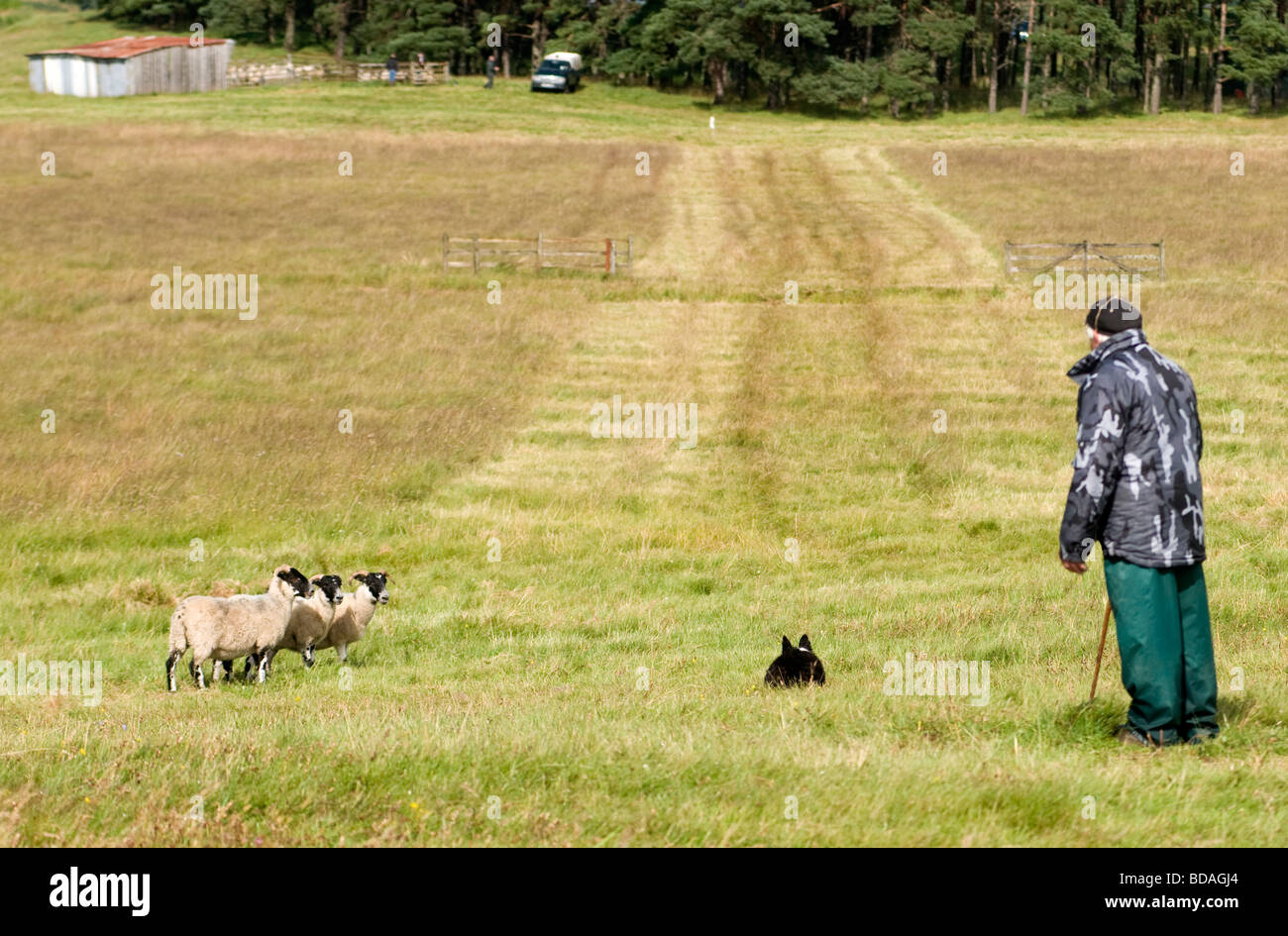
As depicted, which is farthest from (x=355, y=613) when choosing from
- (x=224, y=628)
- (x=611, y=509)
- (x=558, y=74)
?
(x=558, y=74)

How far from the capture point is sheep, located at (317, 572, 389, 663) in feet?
43.6

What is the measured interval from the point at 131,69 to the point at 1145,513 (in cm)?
9924

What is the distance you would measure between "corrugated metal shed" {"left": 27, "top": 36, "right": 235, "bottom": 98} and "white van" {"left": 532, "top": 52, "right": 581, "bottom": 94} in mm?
24501

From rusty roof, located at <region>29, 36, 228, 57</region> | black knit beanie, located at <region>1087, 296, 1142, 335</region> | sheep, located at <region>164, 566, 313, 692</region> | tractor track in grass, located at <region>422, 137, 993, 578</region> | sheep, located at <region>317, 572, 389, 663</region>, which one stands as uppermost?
rusty roof, located at <region>29, 36, 228, 57</region>

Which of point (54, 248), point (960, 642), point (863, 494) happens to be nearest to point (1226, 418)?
point (863, 494)

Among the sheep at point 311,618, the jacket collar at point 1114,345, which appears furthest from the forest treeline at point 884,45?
the jacket collar at point 1114,345

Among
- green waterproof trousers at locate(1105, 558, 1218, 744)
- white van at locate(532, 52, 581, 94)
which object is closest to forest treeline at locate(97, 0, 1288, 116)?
white van at locate(532, 52, 581, 94)

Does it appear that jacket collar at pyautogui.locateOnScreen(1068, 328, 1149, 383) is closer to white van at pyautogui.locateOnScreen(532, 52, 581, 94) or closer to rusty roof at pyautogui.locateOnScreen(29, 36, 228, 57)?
white van at pyautogui.locateOnScreen(532, 52, 581, 94)

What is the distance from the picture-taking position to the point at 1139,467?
7336 millimetres

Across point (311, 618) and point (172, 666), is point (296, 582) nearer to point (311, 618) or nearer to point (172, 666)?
point (311, 618)

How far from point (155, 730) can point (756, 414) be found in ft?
62.6

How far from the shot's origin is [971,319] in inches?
1414

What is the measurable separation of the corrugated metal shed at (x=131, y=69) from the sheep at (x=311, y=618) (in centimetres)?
9147
